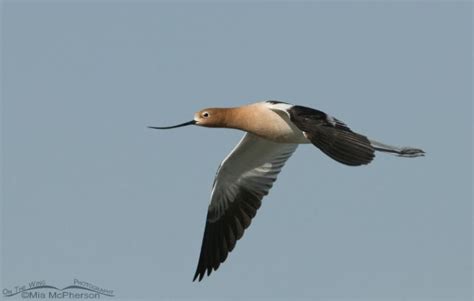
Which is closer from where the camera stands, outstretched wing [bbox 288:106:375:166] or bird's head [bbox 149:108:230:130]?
outstretched wing [bbox 288:106:375:166]

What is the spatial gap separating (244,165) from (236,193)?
477 millimetres

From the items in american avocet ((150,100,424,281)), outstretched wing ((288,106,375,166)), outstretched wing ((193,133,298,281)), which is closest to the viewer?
outstretched wing ((288,106,375,166))

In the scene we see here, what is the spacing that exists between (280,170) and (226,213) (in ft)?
3.63

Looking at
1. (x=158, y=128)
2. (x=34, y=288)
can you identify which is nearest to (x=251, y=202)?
(x=158, y=128)

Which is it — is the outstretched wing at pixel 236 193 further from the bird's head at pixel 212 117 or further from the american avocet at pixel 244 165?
the bird's head at pixel 212 117

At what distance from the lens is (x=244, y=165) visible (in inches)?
659

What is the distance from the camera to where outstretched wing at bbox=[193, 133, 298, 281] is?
16609mm

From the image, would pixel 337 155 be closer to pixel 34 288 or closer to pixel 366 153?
pixel 366 153

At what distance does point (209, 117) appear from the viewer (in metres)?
15.2

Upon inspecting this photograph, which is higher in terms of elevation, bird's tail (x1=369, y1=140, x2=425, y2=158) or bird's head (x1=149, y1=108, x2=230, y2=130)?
bird's head (x1=149, y1=108, x2=230, y2=130)

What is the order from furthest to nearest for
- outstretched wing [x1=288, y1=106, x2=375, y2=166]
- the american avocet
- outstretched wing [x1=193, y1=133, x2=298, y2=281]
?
outstretched wing [x1=193, y1=133, x2=298, y2=281] < the american avocet < outstretched wing [x1=288, y1=106, x2=375, y2=166]

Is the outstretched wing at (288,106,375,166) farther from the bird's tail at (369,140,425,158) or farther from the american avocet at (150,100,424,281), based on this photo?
the bird's tail at (369,140,425,158)

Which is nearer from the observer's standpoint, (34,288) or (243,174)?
(34,288)

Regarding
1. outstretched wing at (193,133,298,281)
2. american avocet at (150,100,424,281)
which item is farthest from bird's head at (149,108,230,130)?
outstretched wing at (193,133,298,281)
